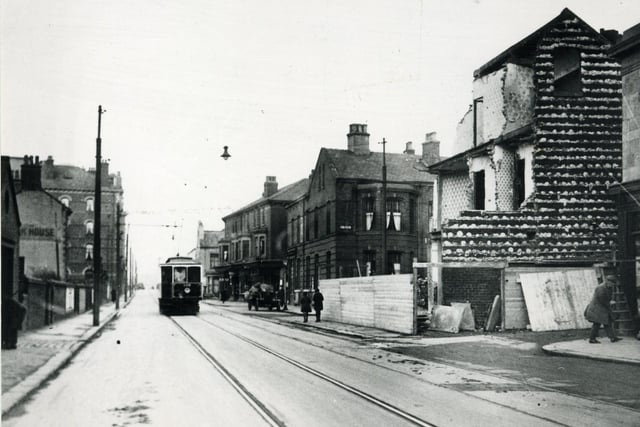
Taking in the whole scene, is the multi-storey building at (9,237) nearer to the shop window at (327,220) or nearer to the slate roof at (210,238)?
the shop window at (327,220)

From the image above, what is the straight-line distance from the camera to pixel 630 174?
61.7ft

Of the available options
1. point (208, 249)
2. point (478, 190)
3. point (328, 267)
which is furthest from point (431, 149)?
point (208, 249)

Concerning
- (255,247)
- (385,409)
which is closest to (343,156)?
(255,247)

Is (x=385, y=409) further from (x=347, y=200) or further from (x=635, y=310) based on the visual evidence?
(x=347, y=200)

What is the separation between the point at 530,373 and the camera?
1286 centimetres

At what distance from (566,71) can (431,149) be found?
25761 millimetres

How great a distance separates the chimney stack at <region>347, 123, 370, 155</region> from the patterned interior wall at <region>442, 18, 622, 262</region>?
26.6 metres

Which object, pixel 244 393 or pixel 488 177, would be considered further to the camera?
pixel 488 177

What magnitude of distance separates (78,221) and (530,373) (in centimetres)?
6887

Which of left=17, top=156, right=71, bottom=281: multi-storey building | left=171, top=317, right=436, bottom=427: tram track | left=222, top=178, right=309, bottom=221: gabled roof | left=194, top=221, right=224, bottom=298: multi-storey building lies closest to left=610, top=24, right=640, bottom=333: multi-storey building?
left=171, top=317, right=436, bottom=427: tram track

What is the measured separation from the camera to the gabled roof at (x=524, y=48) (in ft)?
76.6

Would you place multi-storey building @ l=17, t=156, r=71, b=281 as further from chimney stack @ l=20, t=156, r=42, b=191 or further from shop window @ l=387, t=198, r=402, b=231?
shop window @ l=387, t=198, r=402, b=231

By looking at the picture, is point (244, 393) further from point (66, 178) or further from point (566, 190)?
point (66, 178)

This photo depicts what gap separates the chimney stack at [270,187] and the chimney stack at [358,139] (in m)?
25.2
